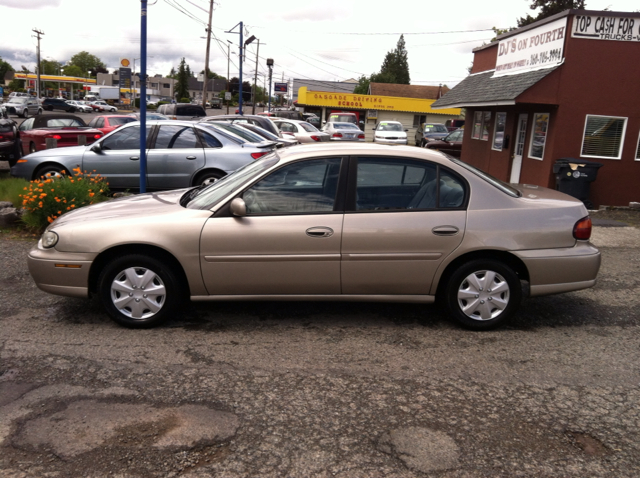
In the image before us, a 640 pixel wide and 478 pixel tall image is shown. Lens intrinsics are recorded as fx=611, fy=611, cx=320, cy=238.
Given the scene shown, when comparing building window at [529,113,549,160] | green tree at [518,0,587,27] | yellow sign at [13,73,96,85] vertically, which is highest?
green tree at [518,0,587,27]

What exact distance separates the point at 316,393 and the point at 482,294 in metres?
1.90

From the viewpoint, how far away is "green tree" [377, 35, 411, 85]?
360 ft

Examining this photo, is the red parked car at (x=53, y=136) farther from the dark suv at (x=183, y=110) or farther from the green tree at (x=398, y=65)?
the green tree at (x=398, y=65)

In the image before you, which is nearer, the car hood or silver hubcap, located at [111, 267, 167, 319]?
silver hubcap, located at [111, 267, 167, 319]

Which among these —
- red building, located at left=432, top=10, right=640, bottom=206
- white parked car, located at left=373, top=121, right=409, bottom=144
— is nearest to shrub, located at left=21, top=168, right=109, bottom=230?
red building, located at left=432, top=10, right=640, bottom=206

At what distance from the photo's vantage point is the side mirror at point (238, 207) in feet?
16.3

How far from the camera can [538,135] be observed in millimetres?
14906

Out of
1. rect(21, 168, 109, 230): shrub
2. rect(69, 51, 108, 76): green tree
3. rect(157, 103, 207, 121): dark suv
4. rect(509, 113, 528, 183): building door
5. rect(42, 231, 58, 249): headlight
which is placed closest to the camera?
Answer: rect(42, 231, 58, 249): headlight

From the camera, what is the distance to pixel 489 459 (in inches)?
134

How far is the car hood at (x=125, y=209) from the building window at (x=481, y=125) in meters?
14.6

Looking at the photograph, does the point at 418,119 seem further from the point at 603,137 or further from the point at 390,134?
the point at 603,137

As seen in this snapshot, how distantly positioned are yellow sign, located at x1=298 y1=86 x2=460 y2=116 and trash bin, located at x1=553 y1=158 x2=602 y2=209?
3778 centimetres

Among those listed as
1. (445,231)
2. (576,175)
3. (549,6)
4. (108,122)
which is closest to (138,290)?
(445,231)

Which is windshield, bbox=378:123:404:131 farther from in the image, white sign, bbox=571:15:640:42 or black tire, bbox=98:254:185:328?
black tire, bbox=98:254:185:328
